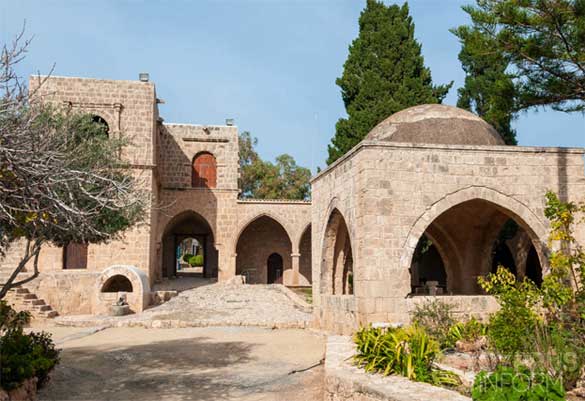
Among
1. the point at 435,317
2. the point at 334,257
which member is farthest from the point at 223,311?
the point at 435,317

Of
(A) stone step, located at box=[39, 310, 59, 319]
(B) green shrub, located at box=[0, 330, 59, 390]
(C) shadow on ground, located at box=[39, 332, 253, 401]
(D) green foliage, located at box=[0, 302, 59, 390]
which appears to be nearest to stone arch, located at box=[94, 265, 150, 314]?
(A) stone step, located at box=[39, 310, 59, 319]

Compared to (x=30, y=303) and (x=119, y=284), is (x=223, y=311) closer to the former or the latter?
(x=119, y=284)

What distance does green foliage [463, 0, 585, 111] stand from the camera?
828 cm

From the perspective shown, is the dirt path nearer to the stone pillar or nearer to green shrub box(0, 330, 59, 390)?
green shrub box(0, 330, 59, 390)

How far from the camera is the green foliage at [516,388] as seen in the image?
3951 mm

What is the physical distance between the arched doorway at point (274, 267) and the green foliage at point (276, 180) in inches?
284

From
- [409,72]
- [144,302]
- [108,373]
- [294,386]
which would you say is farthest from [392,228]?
[409,72]

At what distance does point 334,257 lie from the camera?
37.8 feet

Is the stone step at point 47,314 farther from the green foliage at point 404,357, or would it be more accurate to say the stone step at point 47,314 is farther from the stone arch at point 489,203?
the green foliage at point 404,357

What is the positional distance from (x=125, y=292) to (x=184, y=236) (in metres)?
11.3

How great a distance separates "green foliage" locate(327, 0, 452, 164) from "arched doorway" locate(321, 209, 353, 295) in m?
7.59

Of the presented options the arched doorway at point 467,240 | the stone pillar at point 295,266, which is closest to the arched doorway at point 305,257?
the stone pillar at point 295,266

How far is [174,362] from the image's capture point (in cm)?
842

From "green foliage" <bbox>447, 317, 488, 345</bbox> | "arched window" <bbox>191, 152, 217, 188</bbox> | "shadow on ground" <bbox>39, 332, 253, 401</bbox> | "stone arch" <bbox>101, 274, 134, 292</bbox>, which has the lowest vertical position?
"shadow on ground" <bbox>39, 332, 253, 401</bbox>
